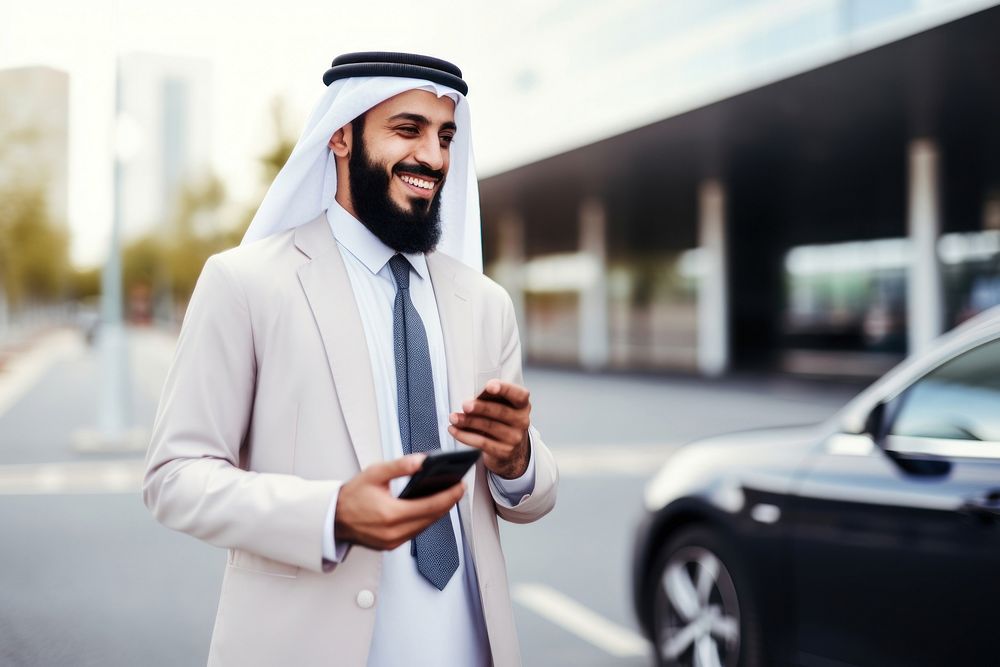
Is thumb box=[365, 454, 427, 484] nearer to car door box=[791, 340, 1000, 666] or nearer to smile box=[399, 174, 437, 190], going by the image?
smile box=[399, 174, 437, 190]

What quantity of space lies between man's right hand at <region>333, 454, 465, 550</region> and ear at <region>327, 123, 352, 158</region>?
30.1 inches

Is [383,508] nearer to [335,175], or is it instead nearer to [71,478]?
[335,175]

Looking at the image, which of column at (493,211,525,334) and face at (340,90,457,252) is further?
column at (493,211,525,334)

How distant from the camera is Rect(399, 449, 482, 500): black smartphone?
62.6 inches

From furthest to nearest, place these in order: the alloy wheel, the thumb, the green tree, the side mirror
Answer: the green tree < the alloy wheel < the side mirror < the thumb

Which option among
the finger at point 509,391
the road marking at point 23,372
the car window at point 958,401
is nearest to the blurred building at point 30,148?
the road marking at point 23,372

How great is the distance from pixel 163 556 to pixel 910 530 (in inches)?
205

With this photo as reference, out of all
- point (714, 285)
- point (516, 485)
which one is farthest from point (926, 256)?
point (516, 485)

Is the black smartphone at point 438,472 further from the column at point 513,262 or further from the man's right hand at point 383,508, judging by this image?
the column at point 513,262

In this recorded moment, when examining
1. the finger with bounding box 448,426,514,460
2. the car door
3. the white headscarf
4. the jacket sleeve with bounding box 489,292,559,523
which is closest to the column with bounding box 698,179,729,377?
the car door

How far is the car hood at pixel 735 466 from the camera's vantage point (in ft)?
12.4

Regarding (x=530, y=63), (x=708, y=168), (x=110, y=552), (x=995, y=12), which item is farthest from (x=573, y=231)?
(x=110, y=552)

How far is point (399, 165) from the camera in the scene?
202cm

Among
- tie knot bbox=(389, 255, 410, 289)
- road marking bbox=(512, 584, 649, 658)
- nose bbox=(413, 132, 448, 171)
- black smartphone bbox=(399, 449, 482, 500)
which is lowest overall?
road marking bbox=(512, 584, 649, 658)
